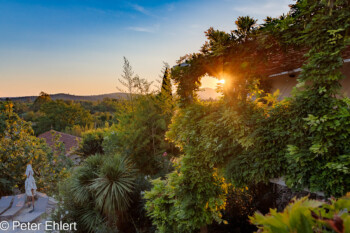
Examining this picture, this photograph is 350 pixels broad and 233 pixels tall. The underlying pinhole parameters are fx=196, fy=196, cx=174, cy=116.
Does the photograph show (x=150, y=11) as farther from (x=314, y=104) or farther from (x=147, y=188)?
(x=314, y=104)

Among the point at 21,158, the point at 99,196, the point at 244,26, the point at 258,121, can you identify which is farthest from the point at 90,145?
the point at 244,26

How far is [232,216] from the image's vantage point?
14.0ft

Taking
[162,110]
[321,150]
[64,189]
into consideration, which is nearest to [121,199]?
[64,189]

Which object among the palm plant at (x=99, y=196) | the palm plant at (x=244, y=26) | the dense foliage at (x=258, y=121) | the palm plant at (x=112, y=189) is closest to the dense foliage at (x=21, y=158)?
the palm plant at (x=99, y=196)

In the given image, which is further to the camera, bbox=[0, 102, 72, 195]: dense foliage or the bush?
the bush

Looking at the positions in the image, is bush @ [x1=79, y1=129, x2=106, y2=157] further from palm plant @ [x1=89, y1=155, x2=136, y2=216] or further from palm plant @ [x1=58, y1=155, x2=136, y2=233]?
palm plant @ [x1=89, y1=155, x2=136, y2=216]

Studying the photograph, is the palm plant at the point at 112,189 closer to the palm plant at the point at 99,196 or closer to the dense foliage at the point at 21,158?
the palm plant at the point at 99,196

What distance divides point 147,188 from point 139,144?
2.00m

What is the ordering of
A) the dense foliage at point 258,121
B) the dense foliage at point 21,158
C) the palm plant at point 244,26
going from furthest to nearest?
1. the dense foliage at point 21,158
2. the palm plant at point 244,26
3. the dense foliage at point 258,121

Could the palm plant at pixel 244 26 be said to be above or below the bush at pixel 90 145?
above

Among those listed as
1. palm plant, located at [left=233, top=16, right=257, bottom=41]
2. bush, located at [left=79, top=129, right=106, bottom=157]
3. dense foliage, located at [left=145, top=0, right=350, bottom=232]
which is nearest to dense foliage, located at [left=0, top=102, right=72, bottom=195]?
bush, located at [left=79, top=129, right=106, bottom=157]

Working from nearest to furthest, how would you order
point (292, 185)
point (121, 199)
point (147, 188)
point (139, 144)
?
point (292, 185), point (121, 199), point (147, 188), point (139, 144)

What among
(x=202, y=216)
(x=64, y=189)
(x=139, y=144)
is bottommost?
(x=64, y=189)

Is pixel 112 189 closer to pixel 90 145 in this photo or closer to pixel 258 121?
pixel 258 121
